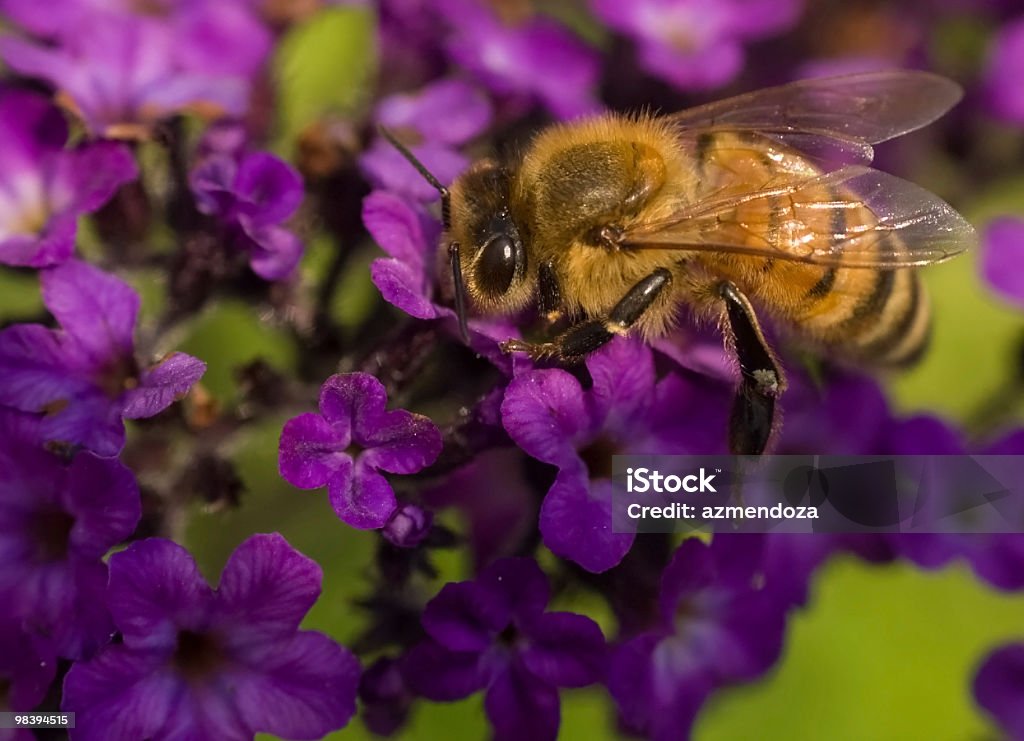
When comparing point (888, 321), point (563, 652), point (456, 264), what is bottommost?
point (563, 652)

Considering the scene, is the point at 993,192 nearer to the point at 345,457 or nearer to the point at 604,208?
the point at 604,208

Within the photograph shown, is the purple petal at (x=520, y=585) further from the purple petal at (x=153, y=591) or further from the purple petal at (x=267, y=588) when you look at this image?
the purple petal at (x=153, y=591)

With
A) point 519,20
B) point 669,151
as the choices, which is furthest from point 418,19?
point 669,151

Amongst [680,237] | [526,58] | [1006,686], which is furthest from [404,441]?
[1006,686]

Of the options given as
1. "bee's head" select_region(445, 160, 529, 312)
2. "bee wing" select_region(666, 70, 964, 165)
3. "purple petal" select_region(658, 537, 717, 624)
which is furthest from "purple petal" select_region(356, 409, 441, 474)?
"bee wing" select_region(666, 70, 964, 165)

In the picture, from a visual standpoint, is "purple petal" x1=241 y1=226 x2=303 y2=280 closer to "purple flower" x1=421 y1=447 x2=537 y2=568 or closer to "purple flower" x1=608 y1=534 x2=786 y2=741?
"purple flower" x1=421 y1=447 x2=537 y2=568

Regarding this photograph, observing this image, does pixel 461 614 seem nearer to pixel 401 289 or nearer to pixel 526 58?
pixel 401 289
